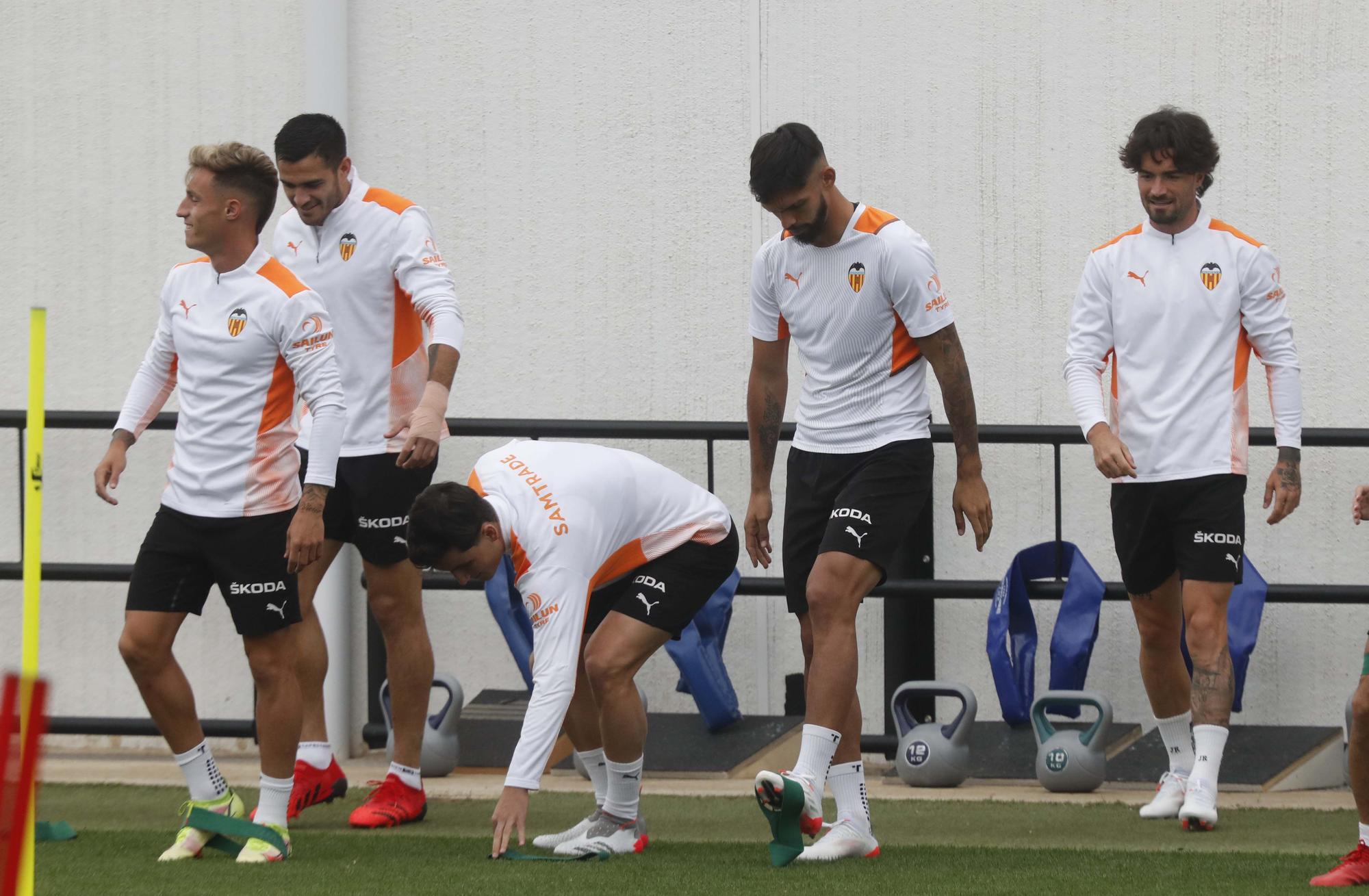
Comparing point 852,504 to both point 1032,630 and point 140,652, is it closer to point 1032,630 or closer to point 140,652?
point 140,652

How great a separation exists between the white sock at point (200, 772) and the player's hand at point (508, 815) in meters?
0.96

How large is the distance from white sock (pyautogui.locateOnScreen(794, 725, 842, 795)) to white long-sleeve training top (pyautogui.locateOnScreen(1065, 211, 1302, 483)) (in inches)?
46.7

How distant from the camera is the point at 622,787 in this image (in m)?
4.33

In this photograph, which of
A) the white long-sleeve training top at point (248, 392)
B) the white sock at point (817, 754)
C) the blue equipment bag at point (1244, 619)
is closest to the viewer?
the white sock at point (817, 754)

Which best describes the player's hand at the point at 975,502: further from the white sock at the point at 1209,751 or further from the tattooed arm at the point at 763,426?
the white sock at the point at 1209,751

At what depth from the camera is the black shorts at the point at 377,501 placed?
16.1 ft

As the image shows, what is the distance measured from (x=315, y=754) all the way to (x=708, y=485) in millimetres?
1894

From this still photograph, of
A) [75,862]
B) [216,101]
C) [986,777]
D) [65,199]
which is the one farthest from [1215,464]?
[65,199]

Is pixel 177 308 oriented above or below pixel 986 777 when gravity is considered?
above

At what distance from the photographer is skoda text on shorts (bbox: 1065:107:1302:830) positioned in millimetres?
4629

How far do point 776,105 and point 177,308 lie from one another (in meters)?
2.84

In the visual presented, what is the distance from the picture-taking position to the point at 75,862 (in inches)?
166

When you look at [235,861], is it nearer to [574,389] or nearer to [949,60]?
[574,389]

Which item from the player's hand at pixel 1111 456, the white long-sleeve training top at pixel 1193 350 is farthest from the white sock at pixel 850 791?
the white long-sleeve training top at pixel 1193 350
